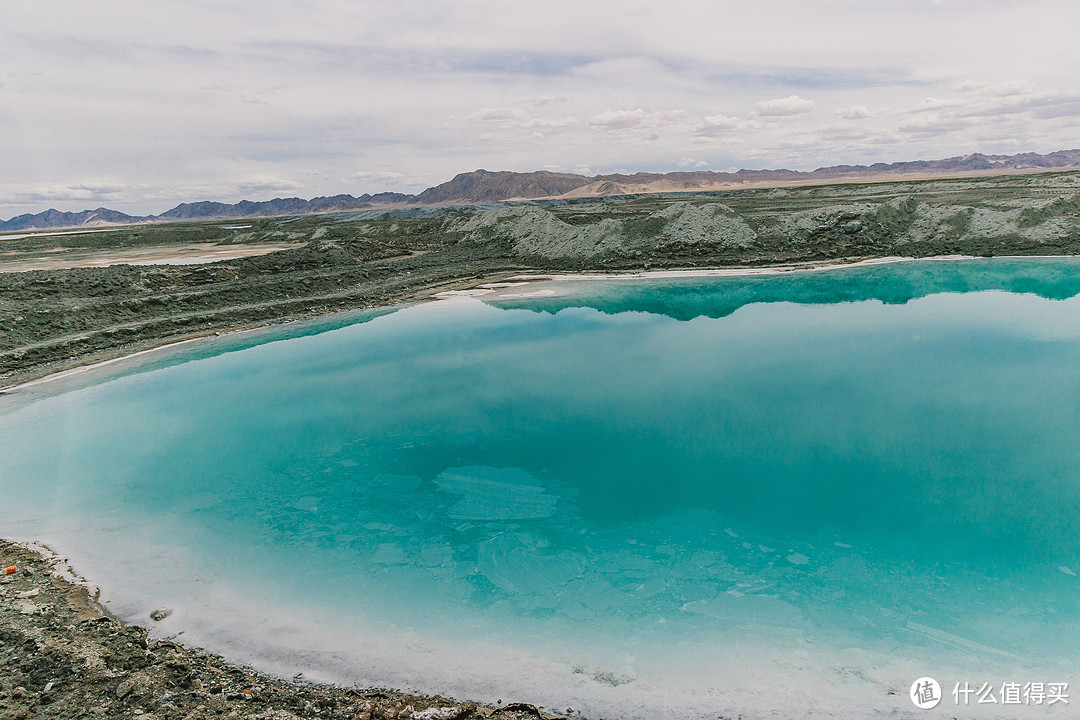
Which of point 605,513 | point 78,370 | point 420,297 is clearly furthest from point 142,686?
point 420,297

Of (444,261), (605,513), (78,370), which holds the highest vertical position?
(444,261)

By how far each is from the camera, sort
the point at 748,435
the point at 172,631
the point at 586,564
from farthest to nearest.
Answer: the point at 748,435, the point at 586,564, the point at 172,631

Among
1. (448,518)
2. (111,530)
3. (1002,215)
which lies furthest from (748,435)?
(1002,215)

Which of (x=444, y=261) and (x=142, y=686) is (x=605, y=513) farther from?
(x=444, y=261)

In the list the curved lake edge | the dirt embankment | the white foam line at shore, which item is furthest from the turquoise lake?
the dirt embankment

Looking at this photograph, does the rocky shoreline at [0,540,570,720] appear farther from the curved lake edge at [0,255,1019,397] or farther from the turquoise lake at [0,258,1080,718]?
the curved lake edge at [0,255,1019,397]

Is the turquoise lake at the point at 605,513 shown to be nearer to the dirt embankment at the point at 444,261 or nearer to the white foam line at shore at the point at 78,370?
the white foam line at shore at the point at 78,370

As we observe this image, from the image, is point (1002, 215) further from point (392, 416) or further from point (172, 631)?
point (172, 631)
